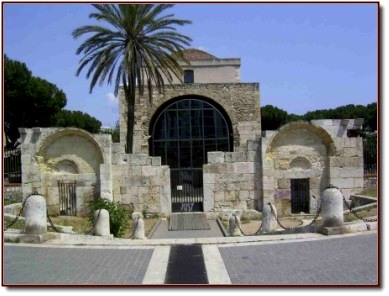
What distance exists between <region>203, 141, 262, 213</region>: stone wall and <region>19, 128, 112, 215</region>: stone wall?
433 cm

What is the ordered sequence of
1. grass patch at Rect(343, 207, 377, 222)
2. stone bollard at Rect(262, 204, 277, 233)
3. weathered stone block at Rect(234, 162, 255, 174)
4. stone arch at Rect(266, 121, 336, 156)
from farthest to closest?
weathered stone block at Rect(234, 162, 255, 174)
stone arch at Rect(266, 121, 336, 156)
stone bollard at Rect(262, 204, 277, 233)
grass patch at Rect(343, 207, 377, 222)

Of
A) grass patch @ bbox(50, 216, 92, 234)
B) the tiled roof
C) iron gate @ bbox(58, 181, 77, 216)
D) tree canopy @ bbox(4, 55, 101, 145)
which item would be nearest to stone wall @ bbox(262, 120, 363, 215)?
grass patch @ bbox(50, 216, 92, 234)

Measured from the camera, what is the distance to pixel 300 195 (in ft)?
64.3

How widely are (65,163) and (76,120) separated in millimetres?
28075

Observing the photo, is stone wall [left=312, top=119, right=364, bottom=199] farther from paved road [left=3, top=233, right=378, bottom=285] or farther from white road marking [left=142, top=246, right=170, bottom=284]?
white road marking [left=142, top=246, right=170, bottom=284]

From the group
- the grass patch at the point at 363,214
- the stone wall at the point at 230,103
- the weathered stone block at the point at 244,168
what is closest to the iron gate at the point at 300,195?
the weathered stone block at the point at 244,168

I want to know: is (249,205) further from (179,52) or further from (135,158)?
(179,52)

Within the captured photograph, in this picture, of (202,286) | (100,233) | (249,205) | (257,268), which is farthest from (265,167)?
(202,286)

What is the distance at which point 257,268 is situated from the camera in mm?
7625

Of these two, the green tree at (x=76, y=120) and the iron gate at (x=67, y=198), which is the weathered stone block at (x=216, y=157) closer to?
the iron gate at (x=67, y=198)

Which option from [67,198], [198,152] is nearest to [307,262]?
[67,198]

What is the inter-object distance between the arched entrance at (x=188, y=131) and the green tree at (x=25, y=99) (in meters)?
9.78

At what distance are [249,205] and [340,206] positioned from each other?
918cm

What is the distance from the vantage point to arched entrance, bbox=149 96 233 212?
104 ft
